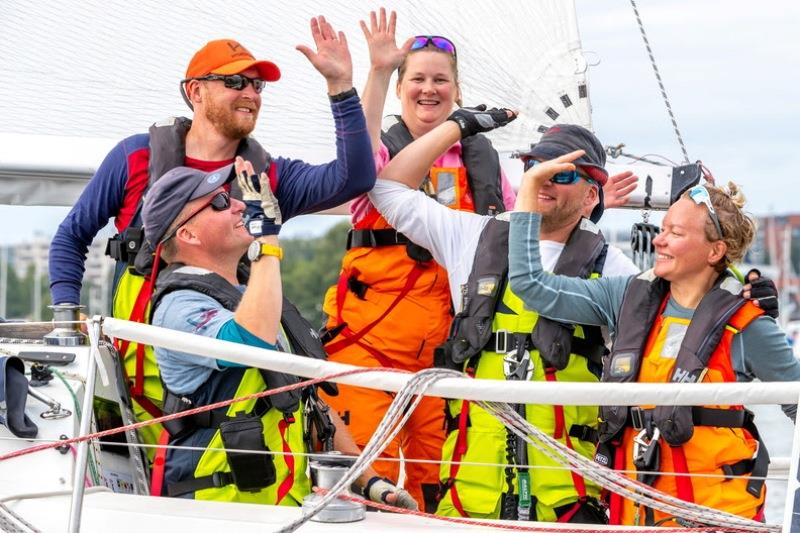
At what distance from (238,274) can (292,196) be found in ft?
1.20

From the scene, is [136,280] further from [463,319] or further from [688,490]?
[688,490]

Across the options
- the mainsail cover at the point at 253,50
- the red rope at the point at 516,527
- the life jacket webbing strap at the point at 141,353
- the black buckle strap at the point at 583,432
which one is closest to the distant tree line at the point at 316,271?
the mainsail cover at the point at 253,50

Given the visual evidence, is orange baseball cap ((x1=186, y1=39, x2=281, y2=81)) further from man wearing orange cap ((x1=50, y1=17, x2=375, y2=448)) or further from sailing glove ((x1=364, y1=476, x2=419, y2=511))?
sailing glove ((x1=364, y1=476, x2=419, y2=511))

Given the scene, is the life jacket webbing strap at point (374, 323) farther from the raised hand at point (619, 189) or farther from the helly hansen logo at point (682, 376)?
the helly hansen logo at point (682, 376)

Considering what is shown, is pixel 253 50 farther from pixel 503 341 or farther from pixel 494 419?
pixel 494 419

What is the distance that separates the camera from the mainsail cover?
4.74 m

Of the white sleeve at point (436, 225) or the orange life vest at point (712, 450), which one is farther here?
the white sleeve at point (436, 225)

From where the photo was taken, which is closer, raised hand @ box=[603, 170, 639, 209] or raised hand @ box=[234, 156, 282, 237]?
raised hand @ box=[234, 156, 282, 237]

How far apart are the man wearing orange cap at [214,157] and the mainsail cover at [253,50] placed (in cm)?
88

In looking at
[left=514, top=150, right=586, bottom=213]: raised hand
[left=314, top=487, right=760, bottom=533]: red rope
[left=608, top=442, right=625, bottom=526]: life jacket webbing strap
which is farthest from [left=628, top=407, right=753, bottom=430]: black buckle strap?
[left=514, top=150, right=586, bottom=213]: raised hand

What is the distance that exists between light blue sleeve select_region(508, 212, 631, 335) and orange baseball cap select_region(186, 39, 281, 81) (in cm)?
86

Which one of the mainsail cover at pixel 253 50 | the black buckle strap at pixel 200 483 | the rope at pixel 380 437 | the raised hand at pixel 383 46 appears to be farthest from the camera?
the mainsail cover at pixel 253 50

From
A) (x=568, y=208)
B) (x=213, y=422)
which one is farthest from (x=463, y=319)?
(x=213, y=422)

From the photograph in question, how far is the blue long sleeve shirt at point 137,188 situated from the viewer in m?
3.68
